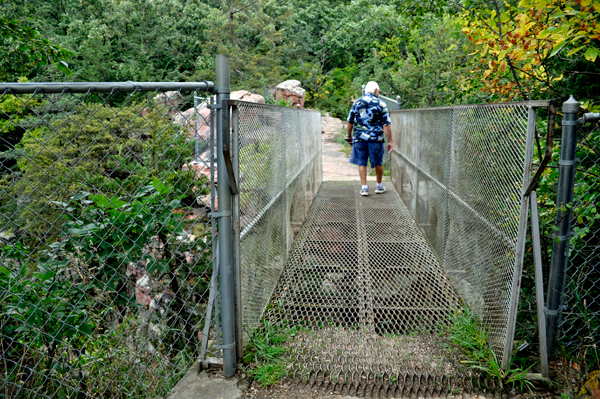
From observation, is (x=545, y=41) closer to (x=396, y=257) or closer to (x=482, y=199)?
(x=482, y=199)

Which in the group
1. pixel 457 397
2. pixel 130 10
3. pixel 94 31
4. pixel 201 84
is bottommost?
pixel 457 397

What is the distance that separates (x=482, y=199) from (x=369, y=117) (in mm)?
3884

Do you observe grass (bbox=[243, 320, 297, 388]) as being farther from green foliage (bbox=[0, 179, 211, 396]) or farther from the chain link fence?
the chain link fence

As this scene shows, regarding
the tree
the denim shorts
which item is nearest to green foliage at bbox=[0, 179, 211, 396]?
the tree

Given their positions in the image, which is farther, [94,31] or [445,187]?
[94,31]

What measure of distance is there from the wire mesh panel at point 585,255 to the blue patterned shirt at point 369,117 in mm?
3940

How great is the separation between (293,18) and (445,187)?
76.3ft

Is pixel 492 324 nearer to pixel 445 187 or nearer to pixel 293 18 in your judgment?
pixel 445 187

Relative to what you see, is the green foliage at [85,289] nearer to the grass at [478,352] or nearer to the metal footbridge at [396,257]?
the metal footbridge at [396,257]

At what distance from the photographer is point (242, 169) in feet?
9.70

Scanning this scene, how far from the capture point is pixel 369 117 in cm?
702

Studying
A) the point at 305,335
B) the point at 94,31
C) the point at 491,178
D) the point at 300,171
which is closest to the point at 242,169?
the point at 305,335

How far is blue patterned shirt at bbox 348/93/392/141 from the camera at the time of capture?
696cm

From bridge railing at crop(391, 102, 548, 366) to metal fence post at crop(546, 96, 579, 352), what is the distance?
232 mm
